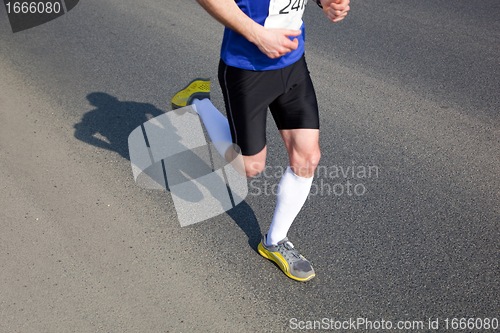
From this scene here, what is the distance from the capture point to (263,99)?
2.29 meters

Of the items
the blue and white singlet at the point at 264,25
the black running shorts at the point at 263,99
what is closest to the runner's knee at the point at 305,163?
the black running shorts at the point at 263,99

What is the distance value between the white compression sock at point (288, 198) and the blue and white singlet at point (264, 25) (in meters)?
0.66

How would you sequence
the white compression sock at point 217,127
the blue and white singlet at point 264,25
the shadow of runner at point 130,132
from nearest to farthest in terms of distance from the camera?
the blue and white singlet at point 264,25 → the white compression sock at point 217,127 → the shadow of runner at point 130,132

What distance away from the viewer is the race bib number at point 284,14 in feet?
6.79

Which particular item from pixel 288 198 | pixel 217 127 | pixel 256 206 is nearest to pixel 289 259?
pixel 288 198

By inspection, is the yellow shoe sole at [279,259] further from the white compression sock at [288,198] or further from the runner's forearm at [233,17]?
the runner's forearm at [233,17]

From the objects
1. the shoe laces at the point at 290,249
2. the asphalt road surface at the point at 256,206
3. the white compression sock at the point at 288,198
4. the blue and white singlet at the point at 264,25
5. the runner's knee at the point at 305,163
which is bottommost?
the asphalt road surface at the point at 256,206

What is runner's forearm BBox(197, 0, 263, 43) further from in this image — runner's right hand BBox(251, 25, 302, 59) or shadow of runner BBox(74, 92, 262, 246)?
shadow of runner BBox(74, 92, 262, 246)

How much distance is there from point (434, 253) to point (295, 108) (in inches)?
56.8

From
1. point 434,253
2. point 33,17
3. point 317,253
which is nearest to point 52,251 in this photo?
point 317,253

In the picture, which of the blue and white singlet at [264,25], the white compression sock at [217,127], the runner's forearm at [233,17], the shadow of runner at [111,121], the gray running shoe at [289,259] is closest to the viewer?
the runner's forearm at [233,17]

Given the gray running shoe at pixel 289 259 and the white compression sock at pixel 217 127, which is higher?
the white compression sock at pixel 217 127

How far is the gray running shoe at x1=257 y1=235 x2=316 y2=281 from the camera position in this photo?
257 cm

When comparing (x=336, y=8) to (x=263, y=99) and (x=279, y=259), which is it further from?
(x=279, y=259)
